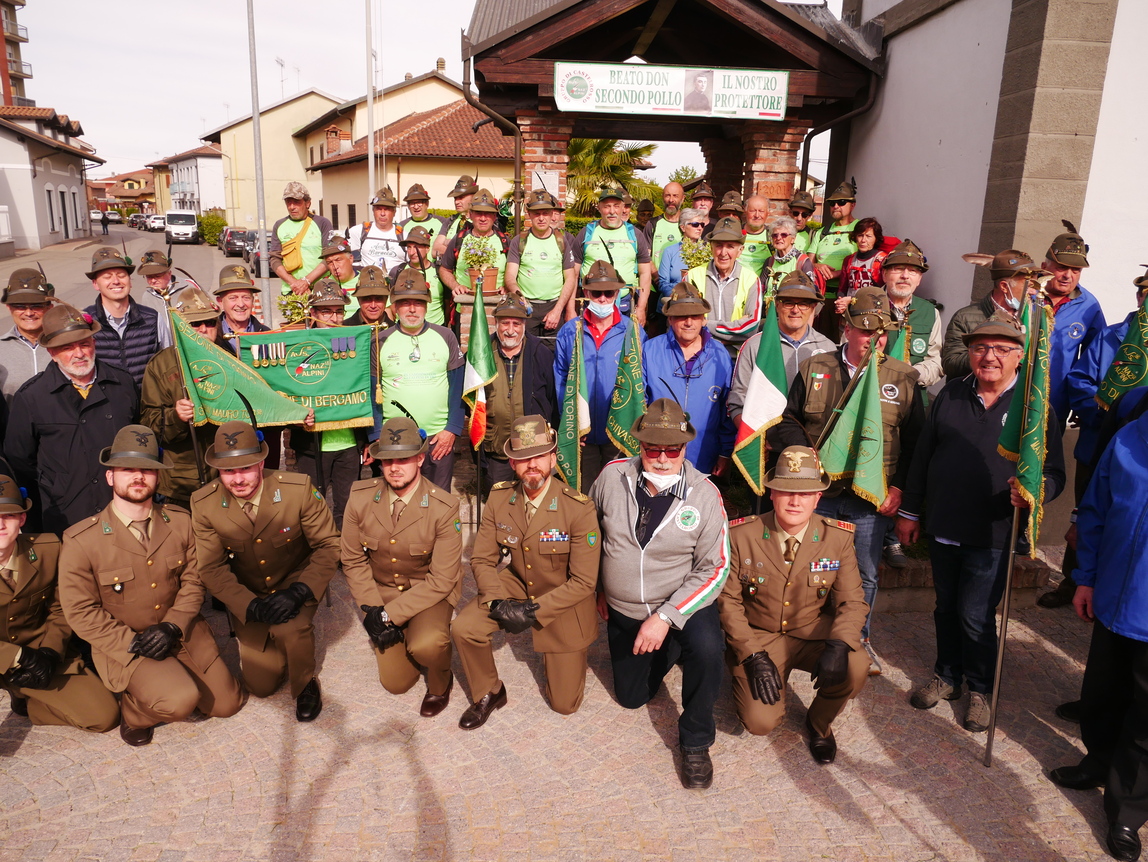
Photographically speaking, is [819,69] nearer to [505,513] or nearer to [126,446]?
[505,513]

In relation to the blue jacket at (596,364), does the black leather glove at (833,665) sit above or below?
below

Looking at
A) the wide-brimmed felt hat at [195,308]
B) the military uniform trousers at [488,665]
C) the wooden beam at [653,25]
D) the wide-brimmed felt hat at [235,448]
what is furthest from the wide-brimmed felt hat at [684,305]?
the wooden beam at [653,25]

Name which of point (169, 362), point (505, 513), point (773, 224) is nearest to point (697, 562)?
point (505, 513)

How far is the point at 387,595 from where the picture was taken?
205 inches

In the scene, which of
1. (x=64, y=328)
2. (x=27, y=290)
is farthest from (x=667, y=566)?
(x=27, y=290)

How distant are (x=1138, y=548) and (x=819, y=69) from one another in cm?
856

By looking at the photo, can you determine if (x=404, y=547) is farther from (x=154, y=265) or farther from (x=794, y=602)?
(x=154, y=265)

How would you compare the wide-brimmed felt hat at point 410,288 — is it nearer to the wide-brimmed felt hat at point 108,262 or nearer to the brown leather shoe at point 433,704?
the wide-brimmed felt hat at point 108,262

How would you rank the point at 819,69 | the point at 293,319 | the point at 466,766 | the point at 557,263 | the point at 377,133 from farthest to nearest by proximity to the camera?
the point at 377,133, the point at 819,69, the point at 557,263, the point at 293,319, the point at 466,766

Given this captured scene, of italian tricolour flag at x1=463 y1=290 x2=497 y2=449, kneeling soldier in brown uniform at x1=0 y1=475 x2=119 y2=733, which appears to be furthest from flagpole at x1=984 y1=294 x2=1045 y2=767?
kneeling soldier in brown uniform at x1=0 y1=475 x2=119 y2=733

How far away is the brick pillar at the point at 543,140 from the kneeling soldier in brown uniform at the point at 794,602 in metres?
7.37

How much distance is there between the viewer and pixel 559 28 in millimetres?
10305

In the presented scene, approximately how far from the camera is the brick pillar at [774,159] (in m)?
11.1

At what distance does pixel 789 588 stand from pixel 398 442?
2.59m
